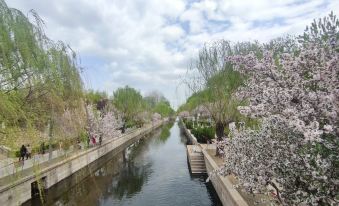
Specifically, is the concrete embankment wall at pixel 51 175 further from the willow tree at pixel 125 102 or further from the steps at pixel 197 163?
the willow tree at pixel 125 102

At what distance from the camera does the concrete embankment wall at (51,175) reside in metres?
13.3

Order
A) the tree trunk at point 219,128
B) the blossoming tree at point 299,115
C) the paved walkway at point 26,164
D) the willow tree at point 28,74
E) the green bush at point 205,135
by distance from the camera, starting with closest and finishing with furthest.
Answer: the blossoming tree at point 299,115 < the willow tree at point 28,74 < the paved walkway at point 26,164 < the tree trunk at point 219,128 < the green bush at point 205,135

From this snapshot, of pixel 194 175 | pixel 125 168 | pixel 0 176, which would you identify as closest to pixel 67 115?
Answer: pixel 0 176

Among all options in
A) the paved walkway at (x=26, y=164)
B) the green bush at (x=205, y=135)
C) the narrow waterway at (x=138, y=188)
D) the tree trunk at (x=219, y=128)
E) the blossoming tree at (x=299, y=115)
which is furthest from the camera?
the green bush at (x=205, y=135)

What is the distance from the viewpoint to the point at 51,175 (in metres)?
19.0

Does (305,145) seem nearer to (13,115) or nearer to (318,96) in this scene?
(318,96)

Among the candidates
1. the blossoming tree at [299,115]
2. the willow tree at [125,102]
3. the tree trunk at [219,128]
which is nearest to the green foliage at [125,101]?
the willow tree at [125,102]

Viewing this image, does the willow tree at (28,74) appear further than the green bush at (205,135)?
No

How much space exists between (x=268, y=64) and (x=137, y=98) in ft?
172

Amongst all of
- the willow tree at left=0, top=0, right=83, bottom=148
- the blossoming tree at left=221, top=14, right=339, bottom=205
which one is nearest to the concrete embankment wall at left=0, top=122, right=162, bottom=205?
the willow tree at left=0, top=0, right=83, bottom=148

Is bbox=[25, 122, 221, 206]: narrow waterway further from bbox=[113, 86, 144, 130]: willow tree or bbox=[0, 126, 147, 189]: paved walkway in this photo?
bbox=[113, 86, 144, 130]: willow tree

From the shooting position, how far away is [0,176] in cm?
1423

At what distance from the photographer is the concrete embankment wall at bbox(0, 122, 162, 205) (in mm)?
13330

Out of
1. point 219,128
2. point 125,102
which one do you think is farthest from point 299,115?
point 125,102
